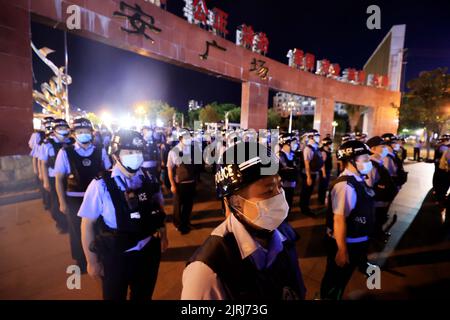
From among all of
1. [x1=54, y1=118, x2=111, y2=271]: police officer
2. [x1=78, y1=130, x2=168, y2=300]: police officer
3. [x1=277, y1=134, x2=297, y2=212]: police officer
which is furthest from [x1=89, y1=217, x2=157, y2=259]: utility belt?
[x1=277, y1=134, x2=297, y2=212]: police officer

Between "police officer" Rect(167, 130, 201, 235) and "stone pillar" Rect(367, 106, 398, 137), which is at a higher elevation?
"stone pillar" Rect(367, 106, 398, 137)

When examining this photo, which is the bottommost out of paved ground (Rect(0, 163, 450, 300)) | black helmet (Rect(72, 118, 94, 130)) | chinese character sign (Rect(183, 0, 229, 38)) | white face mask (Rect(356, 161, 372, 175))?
paved ground (Rect(0, 163, 450, 300))

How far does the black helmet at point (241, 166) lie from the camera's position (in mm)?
1498

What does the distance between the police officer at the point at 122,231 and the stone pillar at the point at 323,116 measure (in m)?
19.8

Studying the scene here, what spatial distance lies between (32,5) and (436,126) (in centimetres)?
3179

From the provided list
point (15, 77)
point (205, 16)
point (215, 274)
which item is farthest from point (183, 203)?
point (205, 16)

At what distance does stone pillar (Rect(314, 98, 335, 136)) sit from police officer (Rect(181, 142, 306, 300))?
66.1 feet

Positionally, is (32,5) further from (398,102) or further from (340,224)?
(398,102)

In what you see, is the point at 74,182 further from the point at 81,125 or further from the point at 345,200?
the point at 345,200

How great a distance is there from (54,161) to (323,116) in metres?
19.7

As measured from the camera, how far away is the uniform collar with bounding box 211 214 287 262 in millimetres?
1329

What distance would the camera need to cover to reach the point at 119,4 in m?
9.48

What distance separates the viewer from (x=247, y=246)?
1333mm

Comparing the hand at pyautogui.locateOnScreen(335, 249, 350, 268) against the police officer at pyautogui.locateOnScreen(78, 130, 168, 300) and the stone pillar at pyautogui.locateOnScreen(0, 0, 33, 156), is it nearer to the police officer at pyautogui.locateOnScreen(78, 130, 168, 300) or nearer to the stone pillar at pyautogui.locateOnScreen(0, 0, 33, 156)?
the police officer at pyautogui.locateOnScreen(78, 130, 168, 300)
